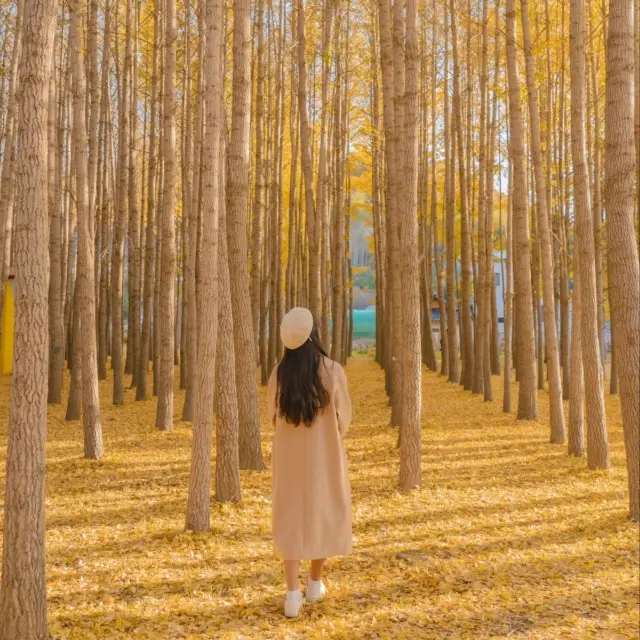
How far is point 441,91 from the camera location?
53.7 feet

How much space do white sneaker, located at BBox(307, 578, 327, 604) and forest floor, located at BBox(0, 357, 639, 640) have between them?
6 centimetres

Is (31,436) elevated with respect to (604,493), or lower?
elevated

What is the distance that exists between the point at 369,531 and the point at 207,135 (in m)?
3.04

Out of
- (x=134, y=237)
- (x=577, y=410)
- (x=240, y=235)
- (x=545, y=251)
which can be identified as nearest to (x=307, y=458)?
(x=240, y=235)

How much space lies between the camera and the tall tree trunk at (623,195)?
194 inches

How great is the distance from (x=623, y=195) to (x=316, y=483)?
304 centimetres

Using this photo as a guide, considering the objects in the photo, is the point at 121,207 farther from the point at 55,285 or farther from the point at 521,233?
the point at 521,233

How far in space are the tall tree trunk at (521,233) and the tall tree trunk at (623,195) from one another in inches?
131

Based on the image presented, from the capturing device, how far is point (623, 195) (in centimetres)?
493

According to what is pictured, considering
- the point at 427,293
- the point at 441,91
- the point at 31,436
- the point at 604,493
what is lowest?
the point at 604,493

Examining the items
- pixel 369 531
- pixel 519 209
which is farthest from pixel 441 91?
pixel 369 531

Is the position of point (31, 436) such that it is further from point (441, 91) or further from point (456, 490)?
point (441, 91)

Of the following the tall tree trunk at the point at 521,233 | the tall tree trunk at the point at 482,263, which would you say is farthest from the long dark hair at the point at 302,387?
the tall tree trunk at the point at 482,263

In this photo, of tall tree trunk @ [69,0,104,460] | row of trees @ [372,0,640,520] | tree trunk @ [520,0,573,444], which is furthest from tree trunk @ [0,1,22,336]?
tree trunk @ [520,0,573,444]
